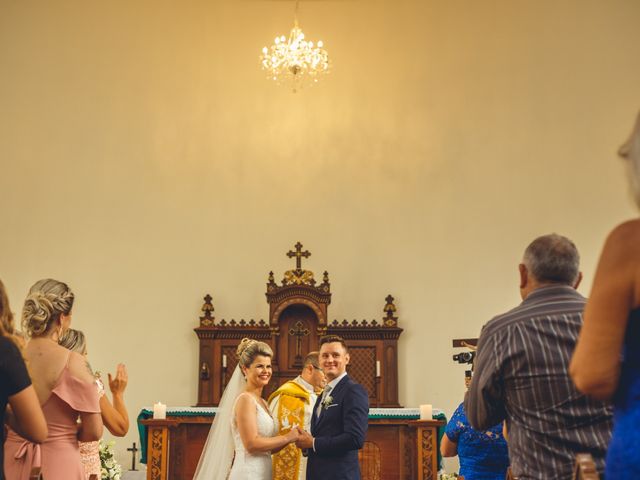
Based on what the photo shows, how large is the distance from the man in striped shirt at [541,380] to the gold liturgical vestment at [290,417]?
315cm

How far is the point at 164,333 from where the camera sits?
31.4ft

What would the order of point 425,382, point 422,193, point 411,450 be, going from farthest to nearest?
point 422,193
point 425,382
point 411,450

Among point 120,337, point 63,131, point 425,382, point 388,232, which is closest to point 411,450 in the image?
point 425,382

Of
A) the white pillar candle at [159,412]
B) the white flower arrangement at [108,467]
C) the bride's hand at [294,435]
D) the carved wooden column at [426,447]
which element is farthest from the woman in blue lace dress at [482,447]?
the white pillar candle at [159,412]

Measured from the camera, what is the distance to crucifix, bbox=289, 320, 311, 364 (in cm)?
895

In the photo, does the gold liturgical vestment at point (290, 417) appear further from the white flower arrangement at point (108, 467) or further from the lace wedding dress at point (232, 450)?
the white flower arrangement at point (108, 467)

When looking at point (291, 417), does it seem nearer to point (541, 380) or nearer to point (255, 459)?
point (255, 459)

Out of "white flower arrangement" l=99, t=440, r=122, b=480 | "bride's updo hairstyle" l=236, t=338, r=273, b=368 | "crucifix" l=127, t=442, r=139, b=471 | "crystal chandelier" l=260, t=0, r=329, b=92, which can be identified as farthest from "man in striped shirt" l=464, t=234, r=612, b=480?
"crystal chandelier" l=260, t=0, r=329, b=92

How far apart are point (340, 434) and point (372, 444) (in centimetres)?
316

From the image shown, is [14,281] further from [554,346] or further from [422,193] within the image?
[554,346]

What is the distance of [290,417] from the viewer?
5.62 metres

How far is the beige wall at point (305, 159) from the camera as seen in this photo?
31.6ft

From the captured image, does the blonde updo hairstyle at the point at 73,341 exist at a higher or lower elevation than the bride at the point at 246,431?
higher

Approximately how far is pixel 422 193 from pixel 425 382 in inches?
96.0
